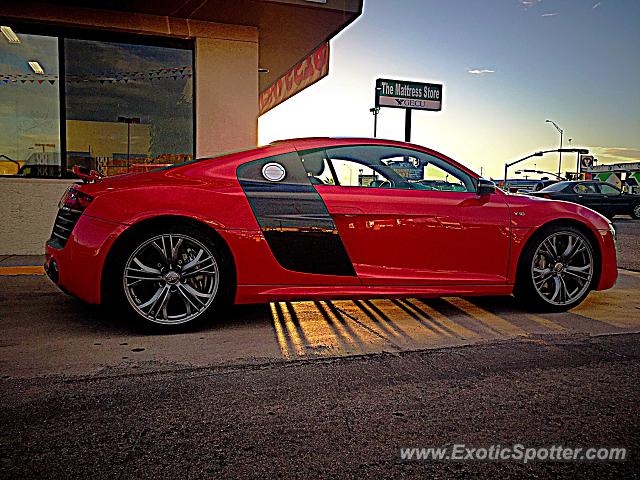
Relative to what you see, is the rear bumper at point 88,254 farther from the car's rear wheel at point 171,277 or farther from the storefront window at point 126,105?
the storefront window at point 126,105

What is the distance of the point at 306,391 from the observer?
112 inches

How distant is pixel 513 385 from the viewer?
296 cm

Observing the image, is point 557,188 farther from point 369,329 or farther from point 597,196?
point 369,329

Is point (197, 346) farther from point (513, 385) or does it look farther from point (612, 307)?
point (612, 307)

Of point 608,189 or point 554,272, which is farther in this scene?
point 608,189

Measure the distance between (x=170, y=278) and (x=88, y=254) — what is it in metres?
0.55

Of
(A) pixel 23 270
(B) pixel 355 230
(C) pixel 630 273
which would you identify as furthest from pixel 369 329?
(C) pixel 630 273

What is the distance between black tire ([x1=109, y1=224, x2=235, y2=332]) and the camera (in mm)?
3799

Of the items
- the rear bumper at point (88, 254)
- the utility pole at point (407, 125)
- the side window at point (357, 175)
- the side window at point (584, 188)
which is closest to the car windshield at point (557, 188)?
the side window at point (584, 188)

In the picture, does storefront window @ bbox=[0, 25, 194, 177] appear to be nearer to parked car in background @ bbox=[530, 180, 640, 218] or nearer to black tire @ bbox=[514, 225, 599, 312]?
black tire @ bbox=[514, 225, 599, 312]

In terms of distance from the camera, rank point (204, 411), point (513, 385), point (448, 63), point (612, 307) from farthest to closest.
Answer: point (448, 63) < point (612, 307) < point (513, 385) < point (204, 411)

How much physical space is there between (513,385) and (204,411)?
5.18ft

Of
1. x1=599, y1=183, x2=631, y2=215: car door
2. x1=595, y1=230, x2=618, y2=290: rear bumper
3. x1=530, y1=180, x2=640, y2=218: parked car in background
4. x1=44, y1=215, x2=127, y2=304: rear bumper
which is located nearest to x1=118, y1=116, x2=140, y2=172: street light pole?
x1=44, y1=215, x2=127, y2=304: rear bumper

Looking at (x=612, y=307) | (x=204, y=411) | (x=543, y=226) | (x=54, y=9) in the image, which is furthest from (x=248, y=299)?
(x=54, y=9)
